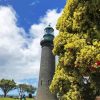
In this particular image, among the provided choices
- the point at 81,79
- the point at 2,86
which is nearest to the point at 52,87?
the point at 81,79

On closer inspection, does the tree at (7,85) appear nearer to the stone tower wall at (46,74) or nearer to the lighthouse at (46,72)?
the lighthouse at (46,72)

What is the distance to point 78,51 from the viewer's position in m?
22.2

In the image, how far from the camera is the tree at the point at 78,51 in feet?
70.6

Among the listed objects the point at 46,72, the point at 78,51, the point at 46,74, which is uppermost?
the point at 46,72

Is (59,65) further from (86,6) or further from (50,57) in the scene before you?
(50,57)

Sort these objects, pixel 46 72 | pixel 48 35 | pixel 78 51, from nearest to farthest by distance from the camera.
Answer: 1. pixel 78 51
2. pixel 46 72
3. pixel 48 35

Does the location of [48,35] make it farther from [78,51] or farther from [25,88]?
[25,88]

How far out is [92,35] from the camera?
2322 cm

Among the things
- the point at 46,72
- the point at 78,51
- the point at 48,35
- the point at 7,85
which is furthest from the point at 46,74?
the point at 7,85

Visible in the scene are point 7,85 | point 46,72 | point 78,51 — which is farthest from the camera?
point 7,85

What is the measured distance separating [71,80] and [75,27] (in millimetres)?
3830

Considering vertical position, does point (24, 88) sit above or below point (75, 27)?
above

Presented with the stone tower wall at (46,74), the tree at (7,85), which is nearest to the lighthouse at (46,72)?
the stone tower wall at (46,74)

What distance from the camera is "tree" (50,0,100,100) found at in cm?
2153
